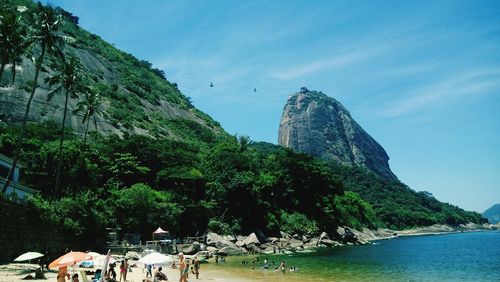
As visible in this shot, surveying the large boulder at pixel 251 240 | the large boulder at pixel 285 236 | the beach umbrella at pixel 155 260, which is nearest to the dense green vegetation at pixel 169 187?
the large boulder at pixel 285 236

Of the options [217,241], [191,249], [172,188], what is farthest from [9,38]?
[217,241]

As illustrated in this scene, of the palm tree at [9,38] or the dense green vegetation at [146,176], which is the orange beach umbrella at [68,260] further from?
the palm tree at [9,38]

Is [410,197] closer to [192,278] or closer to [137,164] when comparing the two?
[137,164]

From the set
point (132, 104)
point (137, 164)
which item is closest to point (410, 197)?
point (132, 104)

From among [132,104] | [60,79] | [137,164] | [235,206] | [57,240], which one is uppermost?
[132,104]

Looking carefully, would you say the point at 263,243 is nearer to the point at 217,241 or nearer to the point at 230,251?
the point at 217,241

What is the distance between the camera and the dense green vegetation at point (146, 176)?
42188 mm

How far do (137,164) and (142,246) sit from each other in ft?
59.4

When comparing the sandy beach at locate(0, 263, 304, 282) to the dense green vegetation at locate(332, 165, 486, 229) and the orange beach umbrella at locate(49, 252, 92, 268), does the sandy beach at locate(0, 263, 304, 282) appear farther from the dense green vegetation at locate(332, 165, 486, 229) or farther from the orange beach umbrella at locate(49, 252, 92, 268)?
the dense green vegetation at locate(332, 165, 486, 229)

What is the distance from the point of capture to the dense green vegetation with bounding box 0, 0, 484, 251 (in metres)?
42.2

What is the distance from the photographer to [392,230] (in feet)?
476

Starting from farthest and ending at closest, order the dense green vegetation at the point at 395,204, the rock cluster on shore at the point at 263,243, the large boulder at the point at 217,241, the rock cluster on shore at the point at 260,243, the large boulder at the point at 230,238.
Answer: the dense green vegetation at the point at 395,204 → the large boulder at the point at 230,238 → the large boulder at the point at 217,241 → the rock cluster on shore at the point at 260,243 → the rock cluster on shore at the point at 263,243

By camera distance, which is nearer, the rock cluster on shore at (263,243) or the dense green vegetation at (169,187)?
the dense green vegetation at (169,187)

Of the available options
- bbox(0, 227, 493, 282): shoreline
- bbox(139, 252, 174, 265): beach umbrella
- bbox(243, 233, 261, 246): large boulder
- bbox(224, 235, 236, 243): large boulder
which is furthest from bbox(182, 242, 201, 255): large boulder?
bbox(139, 252, 174, 265): beach umbrella
